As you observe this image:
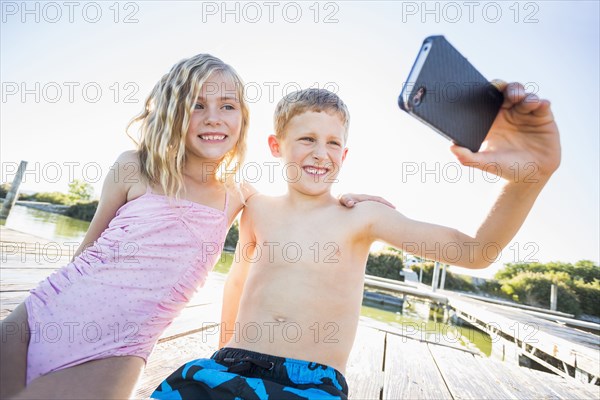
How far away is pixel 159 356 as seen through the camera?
1.79 m

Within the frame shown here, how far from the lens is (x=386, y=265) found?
26.3 meters

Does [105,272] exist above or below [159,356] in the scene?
above

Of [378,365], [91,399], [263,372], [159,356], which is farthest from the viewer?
[378,365]

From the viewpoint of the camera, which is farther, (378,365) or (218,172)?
(378,365)

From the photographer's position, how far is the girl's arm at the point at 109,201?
62.4 inches

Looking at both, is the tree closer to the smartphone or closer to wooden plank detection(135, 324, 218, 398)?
wooden plank detection(135, 324, 218, 398)

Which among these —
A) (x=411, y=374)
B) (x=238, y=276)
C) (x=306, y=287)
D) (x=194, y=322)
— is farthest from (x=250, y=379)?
(x=194, y=322)

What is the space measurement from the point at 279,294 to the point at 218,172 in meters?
0.82

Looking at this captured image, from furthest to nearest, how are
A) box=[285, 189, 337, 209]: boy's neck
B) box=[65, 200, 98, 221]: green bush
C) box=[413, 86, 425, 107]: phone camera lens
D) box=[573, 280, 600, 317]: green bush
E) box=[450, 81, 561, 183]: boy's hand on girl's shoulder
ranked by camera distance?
1. box=[65, 200, 98, 221]: green bush
2. box=[573, 280, 600, 317]: green bush
3. box=[285, 189, 337, 209]: boy's neck
4. box=[450, 81, 561, 183]: boy's hand on girl's shoulder
5. box=[413, 86, 425, 107]: phone camera lens

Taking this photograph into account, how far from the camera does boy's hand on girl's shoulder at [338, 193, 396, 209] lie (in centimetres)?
168

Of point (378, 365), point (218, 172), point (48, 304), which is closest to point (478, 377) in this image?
point (378, 365)

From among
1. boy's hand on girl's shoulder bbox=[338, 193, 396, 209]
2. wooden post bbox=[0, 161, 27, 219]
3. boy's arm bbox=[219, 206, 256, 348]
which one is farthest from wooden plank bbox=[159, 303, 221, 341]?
wooden post bbox=[0, 161, 27, 219]

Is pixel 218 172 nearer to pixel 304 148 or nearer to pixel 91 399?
pixel 304 148

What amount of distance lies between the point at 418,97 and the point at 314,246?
984 mm
